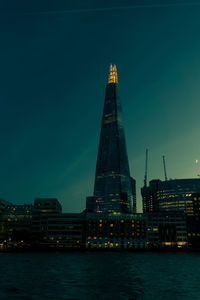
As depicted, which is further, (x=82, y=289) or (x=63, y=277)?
(x=63, y=277)

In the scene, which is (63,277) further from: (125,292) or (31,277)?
(125,292)

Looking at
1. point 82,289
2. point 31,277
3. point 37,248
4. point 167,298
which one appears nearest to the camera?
point 167,298

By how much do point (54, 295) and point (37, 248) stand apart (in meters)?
162

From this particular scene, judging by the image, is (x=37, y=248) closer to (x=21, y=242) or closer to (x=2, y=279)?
(x=21, y=242)

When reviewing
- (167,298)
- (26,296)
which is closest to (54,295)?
(26,296)

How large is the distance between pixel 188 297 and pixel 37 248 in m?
166

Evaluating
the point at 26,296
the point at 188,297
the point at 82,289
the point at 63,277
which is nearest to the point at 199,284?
the point at 188,297

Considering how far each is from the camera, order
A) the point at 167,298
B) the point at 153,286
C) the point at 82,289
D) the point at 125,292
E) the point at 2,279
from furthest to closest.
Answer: the point at 2,279 → the point at 153,286 → the point at 82,289 → the point at 125,292 → the point at 167,298

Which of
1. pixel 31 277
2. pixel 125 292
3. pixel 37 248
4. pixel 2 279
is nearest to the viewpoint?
pixel 125 292

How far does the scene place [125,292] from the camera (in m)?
39.1

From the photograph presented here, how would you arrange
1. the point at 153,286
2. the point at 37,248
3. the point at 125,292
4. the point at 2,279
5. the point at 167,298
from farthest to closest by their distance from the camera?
the point at 37,248 → the point at 2,279 → the point at 153,286 → the point at 125,292 → the point at 167,298

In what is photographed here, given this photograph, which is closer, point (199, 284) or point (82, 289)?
point (82, 289)

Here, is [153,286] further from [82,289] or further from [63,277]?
[63,277]

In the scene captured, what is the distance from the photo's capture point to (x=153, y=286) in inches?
1752
